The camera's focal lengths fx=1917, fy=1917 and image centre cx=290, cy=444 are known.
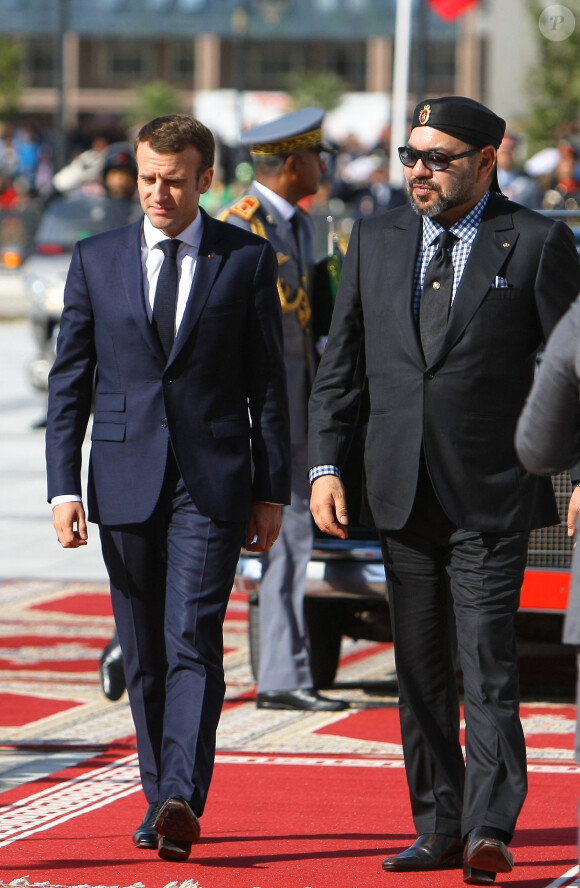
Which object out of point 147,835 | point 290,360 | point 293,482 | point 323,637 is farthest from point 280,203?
point 147,835

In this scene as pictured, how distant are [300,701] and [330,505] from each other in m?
2.46

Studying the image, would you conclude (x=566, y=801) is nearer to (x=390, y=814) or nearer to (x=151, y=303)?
(x=390, y=814)

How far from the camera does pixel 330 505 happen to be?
5.01m

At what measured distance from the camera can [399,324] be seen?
4949mm

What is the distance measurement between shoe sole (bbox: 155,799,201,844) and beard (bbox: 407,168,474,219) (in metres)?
1.65

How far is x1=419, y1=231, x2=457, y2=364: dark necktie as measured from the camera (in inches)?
194

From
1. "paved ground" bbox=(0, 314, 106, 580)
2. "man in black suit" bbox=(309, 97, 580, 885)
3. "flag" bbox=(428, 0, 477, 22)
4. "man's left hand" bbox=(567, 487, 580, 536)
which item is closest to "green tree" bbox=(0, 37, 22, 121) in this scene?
"flag" bbox=(428, 0, 477, 22)

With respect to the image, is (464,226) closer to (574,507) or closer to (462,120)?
(462,120)

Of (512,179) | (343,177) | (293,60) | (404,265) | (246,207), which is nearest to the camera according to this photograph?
(404,265)

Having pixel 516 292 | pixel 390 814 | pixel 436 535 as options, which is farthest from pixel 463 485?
pixel 390 814

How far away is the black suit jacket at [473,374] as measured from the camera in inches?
192

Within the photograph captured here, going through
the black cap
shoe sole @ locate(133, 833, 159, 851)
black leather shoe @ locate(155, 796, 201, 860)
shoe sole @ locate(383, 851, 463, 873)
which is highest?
the black cap

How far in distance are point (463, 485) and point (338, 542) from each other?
A: 268 cm

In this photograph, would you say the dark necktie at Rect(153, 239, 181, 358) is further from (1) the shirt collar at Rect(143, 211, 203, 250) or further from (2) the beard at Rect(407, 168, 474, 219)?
(2) the beard at Rect(407, 168, 474, 219)
